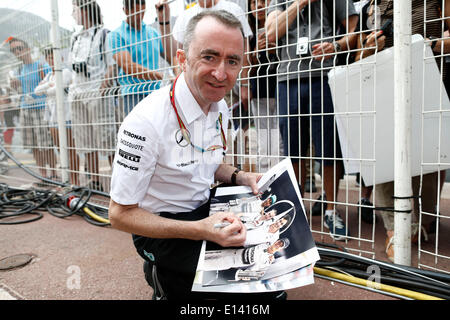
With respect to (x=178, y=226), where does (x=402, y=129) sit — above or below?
above

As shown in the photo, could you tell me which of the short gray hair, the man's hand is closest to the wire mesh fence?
the man's hand

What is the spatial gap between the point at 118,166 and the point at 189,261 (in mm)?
404

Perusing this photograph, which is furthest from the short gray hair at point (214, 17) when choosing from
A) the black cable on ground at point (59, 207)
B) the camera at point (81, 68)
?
the camera at point (81, 68)

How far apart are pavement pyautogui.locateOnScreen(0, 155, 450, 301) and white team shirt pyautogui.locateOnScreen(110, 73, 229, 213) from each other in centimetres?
57

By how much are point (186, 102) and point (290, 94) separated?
106 centimetres

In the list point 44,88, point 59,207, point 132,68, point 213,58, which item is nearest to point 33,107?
point 44,88

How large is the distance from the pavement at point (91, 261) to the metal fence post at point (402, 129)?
13 cm

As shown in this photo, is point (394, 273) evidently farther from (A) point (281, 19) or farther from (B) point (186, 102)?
(A) point (281, 19)

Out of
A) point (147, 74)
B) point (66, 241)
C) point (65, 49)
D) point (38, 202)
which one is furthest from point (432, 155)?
point (65, 49)

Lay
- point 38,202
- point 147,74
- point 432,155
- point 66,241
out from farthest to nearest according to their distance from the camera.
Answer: point 38,202 < point 147,74 < point 66,241 < point 432,155

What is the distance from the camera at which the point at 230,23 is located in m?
1.03

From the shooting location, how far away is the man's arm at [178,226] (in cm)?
90

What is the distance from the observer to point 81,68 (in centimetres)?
299
